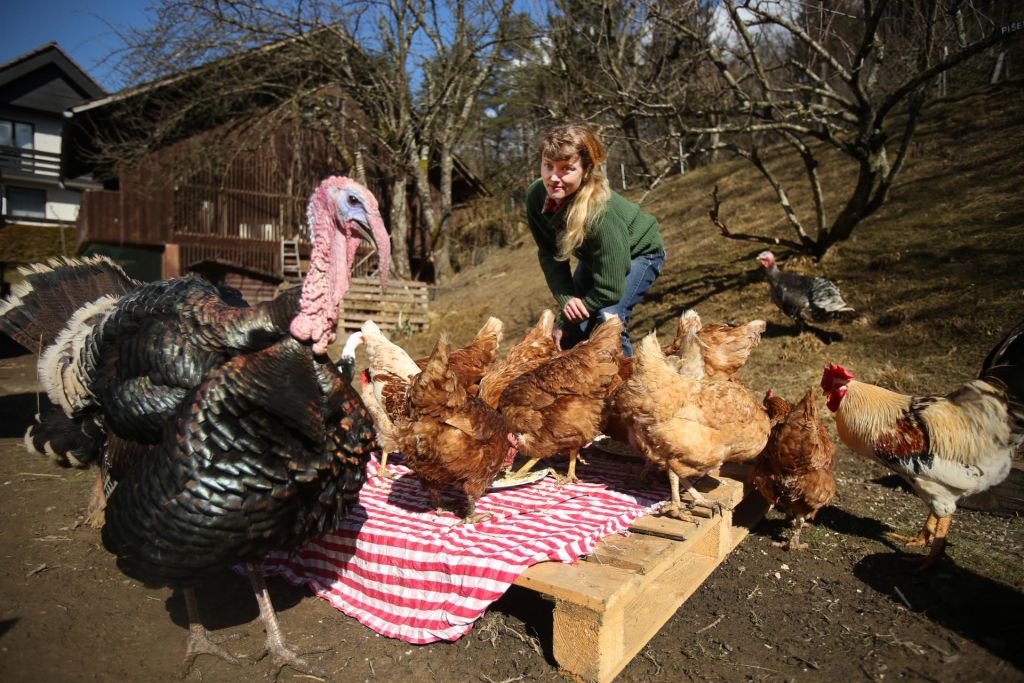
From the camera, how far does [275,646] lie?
271cm

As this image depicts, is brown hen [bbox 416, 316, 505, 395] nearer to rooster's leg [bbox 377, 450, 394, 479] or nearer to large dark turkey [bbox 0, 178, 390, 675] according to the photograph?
rooster's leg [bbox 377, 450, 394, 479]

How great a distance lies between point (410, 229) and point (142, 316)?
18.0 meters

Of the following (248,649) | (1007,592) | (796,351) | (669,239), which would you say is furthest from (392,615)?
(669,239)

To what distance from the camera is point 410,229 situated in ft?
66.5

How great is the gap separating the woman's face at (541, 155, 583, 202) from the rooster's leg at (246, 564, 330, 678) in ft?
8.77

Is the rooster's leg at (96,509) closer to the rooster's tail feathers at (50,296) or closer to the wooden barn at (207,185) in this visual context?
the rooster's tail feathers at (50,296)

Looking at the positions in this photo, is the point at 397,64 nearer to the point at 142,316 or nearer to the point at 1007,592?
the point at 142,316

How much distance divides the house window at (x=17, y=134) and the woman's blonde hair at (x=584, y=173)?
96.0 feet

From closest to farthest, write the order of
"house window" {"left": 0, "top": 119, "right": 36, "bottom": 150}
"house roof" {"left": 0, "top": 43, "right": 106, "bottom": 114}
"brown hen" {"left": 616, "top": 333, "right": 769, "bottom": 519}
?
"brown hen" {"left": 616, "top": 333, "right": 769, "bottom": 519}
"house roof" {"left": 0, "top": 43, "right": 106, "bottom": 114}
"house window" {"left": 0, "top": 119, "right": 36, "bottom": 150}

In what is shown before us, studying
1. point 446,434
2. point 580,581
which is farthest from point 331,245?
point 580,581

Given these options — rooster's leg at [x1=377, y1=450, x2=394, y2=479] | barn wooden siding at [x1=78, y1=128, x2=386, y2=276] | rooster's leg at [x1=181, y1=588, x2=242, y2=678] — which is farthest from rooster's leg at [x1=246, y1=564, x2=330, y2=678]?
barn wooden siding at [x1=78, y1=128, x2=386, y2=276]

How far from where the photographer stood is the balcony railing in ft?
76.2

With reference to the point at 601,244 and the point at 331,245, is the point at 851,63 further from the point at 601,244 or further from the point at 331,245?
the point at 331,245

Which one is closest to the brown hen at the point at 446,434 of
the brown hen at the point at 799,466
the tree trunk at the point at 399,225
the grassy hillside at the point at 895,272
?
the brown hen at the point at 799,466
